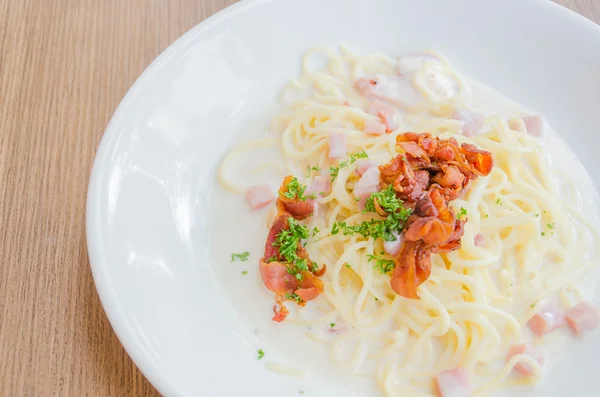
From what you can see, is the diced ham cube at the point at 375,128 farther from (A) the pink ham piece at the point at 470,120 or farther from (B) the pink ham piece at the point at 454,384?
(B) the pink ham piece at the point at 454,384

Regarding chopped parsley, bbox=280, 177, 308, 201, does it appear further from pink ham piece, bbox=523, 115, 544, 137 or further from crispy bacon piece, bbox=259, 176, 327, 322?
pink ham piece, bbox=523, 115, 544, 137

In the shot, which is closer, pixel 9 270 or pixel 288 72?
pixel 9 270

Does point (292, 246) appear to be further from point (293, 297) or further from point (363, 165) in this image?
point (363, 165)

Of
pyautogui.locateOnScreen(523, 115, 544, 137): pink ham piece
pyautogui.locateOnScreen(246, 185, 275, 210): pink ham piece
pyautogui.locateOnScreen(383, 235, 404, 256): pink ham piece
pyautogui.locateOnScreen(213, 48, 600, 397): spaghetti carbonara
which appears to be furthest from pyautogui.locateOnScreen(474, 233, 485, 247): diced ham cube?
pyautogui.locateOnScreen(246, 185, 275, 210): pink ham piece

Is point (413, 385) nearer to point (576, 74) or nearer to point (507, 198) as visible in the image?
point (507, 198)

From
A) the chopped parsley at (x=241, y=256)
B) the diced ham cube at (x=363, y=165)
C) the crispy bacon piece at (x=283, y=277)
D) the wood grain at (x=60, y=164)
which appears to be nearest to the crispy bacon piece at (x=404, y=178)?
the diced ham cube at (x=363, y=165)

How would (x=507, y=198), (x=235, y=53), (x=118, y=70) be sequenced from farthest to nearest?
(x=118, y=70) → (x=235, y=53) → (x=507, y=198)

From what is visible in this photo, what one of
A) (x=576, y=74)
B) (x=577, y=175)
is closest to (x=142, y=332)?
(x=577, y=175)
